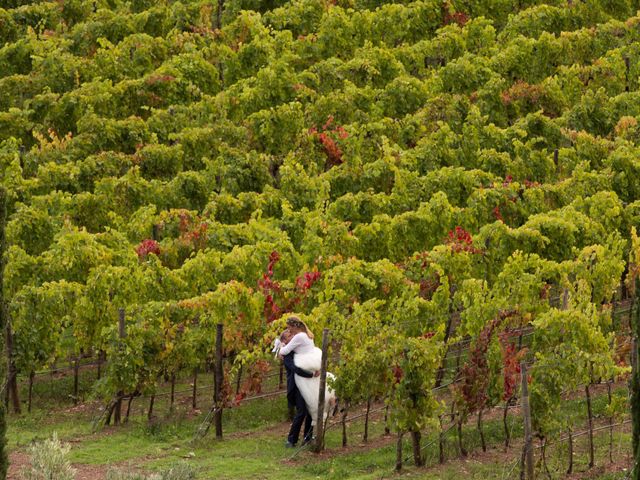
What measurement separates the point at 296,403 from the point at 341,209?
6.36 meters

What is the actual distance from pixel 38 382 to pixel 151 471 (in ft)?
16.9

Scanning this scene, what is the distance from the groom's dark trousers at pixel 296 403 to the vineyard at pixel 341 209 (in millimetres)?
403

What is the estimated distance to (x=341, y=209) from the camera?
69.7 feet

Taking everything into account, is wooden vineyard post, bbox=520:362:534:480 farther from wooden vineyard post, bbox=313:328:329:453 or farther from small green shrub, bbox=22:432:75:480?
small green shrub, bbox=22:432:75:480

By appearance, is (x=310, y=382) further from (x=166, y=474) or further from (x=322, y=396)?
(x=166, y=474)

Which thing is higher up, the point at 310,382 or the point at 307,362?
the point at 307,362

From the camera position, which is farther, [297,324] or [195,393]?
[195,393]

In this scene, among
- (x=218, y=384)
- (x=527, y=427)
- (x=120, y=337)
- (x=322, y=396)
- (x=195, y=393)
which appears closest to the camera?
(x=527, y=427)

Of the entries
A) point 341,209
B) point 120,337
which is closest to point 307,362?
point 120,337

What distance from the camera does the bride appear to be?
1524 cm

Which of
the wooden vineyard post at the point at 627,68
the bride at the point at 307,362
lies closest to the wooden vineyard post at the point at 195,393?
the bride at the point at 307,362

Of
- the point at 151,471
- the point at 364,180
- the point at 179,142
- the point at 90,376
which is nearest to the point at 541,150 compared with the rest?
the point at 364,180

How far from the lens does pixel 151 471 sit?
47.0 feet

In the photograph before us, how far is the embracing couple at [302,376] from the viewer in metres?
15.2
